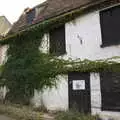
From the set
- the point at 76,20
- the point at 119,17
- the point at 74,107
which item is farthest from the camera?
the point at 76,20

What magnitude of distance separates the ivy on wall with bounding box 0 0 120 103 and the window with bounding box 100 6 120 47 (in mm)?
1062

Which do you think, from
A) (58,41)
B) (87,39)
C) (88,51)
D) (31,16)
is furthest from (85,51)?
(31,16)

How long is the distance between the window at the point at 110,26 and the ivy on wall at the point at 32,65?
3.48ft

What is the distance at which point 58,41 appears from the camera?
12508 millimetres

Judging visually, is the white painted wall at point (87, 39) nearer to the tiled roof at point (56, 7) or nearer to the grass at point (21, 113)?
the tiled roof at point (56, 7)

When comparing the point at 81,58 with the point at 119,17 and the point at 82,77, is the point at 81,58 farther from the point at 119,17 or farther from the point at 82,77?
the point at 119,17

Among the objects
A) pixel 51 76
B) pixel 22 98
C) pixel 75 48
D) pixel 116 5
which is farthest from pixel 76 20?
pixel 22 98

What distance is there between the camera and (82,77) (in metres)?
10.9

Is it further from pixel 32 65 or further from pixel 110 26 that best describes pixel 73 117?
pixel 32 65

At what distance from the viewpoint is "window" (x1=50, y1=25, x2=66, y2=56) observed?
40.0 ft

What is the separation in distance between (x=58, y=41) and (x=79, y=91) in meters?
3.19

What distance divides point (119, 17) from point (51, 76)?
4688 millimetres

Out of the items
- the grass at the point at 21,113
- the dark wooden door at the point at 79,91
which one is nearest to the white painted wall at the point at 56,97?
the dark wooden door at the point at 79,91

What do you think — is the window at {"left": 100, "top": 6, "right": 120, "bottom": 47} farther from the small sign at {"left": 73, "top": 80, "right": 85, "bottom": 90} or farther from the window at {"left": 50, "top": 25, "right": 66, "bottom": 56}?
the window at {"left": 50, "top": 25, "right": 66, "bottom": 56}
